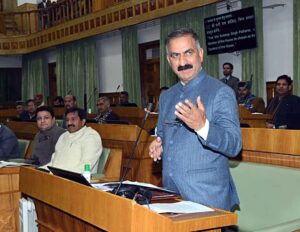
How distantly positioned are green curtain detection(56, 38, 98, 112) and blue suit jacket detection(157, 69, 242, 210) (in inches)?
441

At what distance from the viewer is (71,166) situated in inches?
175

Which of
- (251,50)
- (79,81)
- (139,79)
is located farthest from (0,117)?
(251,50)

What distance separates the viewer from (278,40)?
8.70 metres

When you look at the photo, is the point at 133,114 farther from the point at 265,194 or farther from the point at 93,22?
the point at 265,194

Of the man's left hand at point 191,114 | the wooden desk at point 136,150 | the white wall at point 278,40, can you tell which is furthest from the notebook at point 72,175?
the white wall at point 278,40

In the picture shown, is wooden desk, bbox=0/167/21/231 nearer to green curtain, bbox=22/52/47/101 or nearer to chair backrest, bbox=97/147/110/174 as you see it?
chair backrest, bbox=97/147/110/174

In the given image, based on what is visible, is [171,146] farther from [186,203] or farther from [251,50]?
[251,50]

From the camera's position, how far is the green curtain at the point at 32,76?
16.6 meters

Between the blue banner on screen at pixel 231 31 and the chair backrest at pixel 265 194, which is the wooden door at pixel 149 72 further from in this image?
the chair backrest at pixel 265 194

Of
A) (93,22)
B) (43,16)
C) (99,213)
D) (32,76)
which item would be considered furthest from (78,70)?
(99,213)

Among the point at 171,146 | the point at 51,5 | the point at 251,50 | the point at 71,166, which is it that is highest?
the point at 51,5

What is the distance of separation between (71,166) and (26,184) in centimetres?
155

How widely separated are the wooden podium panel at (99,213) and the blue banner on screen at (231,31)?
6.68m

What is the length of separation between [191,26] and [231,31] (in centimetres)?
126
